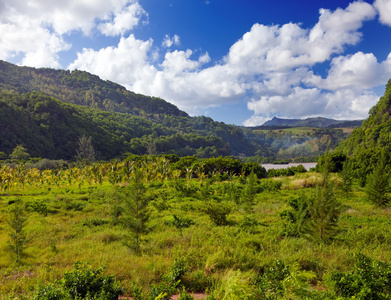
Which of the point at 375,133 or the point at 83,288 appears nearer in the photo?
the point at 83,288

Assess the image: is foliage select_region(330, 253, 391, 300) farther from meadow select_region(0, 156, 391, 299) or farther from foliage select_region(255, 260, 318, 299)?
foliage select_region(255, 260, 318, 299)

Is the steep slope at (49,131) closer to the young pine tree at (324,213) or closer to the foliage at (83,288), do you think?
the young pine tree at (324,213)

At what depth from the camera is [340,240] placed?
1002 centimetres

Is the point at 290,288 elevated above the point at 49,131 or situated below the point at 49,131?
below

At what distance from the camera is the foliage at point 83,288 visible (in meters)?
4.61

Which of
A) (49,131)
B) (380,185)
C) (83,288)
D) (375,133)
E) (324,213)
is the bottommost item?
(83,288)

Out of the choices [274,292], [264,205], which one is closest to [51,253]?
[274,292]

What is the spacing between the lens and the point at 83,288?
504 cm

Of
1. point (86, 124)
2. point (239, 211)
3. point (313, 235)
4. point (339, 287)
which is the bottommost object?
point (239, 211)

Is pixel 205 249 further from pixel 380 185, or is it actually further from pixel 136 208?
pixel 380 185

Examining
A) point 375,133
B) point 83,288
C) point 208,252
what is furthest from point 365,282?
point 375,133

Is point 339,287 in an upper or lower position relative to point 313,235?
upper

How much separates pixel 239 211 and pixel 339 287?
13605 millimetres

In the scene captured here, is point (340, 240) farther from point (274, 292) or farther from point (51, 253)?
point (51, 253)
